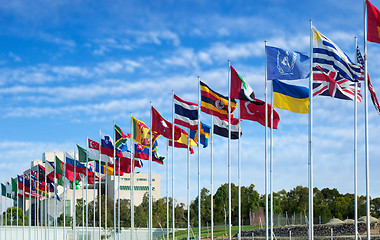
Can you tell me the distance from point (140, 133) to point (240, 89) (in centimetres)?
1277

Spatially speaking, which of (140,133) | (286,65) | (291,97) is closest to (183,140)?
(140,133)

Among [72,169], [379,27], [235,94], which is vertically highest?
[379,27]

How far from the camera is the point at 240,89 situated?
29.3 m

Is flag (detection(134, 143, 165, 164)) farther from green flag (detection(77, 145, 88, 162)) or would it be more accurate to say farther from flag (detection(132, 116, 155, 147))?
green flag (detection(77, 145, 88, 162))

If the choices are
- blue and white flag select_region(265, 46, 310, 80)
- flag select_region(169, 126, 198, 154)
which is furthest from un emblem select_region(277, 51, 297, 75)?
flag select_region(169, 126, 198, 154)

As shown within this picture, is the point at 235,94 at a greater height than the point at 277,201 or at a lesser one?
greater

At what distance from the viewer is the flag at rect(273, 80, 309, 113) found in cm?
2717

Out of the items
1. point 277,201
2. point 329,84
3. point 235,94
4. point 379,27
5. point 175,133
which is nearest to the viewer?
point 379,27

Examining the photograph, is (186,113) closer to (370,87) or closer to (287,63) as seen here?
(287,63)

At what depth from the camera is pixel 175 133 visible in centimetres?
3794

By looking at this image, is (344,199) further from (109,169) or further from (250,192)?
(109,169)

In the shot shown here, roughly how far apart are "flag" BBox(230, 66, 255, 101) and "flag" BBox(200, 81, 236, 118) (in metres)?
2.26

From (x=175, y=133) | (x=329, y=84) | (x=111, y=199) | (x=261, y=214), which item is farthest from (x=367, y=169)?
(x=111, y=199)

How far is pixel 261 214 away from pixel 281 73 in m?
71.8
